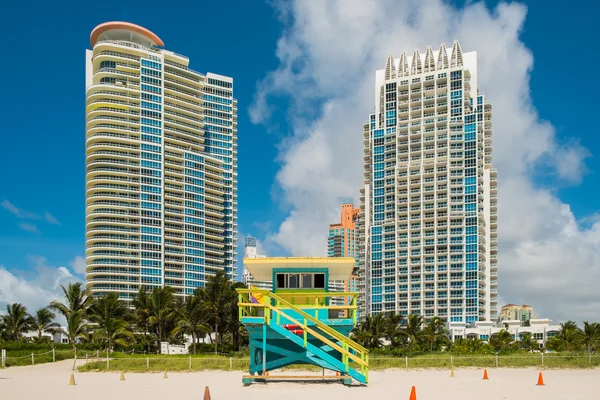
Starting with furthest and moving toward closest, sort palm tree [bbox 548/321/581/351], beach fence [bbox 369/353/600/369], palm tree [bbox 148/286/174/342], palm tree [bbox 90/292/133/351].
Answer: palm tree [bbox 548/321/581/351]
palm tree [bbox 148/286/174/342]
palm tree [bbox 90/292/133/351]
beach fence [bbox 369/353/600/369]

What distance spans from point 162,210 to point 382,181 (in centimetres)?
4812

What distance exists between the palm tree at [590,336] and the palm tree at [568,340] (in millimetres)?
575

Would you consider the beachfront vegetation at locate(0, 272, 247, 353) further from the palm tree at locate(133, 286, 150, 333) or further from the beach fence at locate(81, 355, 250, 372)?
the beach fence at locate(81, 355, 250, 372)

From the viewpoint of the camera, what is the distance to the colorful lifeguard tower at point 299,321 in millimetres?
25922

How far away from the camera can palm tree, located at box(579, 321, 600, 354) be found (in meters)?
82.7

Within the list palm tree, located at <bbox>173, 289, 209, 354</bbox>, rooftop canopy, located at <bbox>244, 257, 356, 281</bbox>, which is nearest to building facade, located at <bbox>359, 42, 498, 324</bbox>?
palm tree, located at <bbox>173, 289, 209, 354</bbox>

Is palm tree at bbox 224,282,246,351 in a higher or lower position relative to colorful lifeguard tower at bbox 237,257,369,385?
lower

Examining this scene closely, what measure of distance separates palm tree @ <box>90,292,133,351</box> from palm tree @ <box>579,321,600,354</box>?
5555cm

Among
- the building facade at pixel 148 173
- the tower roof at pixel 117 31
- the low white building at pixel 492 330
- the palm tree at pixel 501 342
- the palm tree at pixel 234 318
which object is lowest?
the low white building at pixel 492 330

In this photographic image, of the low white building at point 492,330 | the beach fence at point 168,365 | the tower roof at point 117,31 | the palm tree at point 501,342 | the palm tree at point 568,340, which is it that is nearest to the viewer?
the beach fence at point 168,365

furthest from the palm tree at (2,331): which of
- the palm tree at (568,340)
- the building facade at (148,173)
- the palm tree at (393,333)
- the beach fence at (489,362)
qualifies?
the palm tree at (568,340)

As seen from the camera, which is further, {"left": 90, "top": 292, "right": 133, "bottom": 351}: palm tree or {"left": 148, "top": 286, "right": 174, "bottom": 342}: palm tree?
{"left": 148, "top": 286, "right": 174, "bottom": 342}: palm tree

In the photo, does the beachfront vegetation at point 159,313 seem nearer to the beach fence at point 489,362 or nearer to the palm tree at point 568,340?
the beach fence at point 489,362

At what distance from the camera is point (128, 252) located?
125250mm
